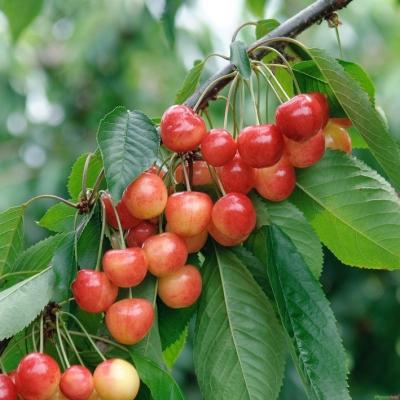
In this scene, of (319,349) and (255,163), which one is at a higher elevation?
(255,163)

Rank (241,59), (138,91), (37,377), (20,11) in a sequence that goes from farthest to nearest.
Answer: (138,91), (20,11), (241,59), (37,377)

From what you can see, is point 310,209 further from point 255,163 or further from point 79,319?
point 79,319

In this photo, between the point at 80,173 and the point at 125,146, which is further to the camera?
the point at 80,173

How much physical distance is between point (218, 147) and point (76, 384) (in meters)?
0.33

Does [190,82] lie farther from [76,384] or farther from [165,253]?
[76,384]

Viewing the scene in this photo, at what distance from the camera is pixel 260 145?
3.05 feet

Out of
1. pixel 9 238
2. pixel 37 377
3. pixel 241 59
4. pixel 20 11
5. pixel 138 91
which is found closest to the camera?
pixel 37 377

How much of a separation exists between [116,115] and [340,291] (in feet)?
10.3

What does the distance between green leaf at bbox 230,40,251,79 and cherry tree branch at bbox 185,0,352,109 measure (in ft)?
0.26

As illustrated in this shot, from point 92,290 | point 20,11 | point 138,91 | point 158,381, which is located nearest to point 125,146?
point 92,290

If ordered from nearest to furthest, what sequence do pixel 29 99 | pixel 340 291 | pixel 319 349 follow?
pixel 319 349 → pixel 340 291 → pixel 29 99

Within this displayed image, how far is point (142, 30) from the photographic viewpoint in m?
4.66

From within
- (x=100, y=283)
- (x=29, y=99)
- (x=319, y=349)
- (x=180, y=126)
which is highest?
(x=180, y=126)

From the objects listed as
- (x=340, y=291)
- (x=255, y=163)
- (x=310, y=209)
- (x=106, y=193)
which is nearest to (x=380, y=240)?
Result: (x=310, y=209)
